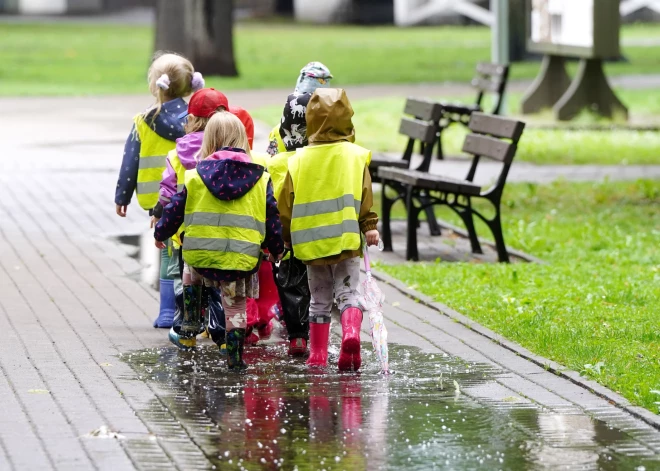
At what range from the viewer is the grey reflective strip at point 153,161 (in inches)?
314

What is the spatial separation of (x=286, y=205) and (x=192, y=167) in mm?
537

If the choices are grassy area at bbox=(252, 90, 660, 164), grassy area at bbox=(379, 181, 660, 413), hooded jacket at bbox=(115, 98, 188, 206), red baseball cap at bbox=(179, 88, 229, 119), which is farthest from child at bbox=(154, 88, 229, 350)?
grassy area at bbox=(252, 90, 660, 164)

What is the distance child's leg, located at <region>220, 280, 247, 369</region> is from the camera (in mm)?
6957

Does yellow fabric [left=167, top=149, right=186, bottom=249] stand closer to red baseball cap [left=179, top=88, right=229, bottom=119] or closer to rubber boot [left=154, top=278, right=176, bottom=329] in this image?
red baseball cap [left=179, top=88, right=229, bottom=119]

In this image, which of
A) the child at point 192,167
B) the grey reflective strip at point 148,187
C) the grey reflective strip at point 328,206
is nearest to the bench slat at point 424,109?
the grey reflective strip at point 148,187

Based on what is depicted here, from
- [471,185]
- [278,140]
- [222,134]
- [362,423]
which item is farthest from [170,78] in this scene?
[471,185]

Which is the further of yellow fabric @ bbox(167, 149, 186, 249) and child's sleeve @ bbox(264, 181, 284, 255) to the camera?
yellow fabric @ bbox(167, 149, 186, 249)

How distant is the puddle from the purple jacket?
2.81 feet

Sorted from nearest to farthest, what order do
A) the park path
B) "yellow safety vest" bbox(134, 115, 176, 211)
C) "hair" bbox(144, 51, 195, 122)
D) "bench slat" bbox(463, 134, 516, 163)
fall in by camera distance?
the park path < "hair" bbox(144, 51, 195, 122) < "yellow safety vest" bbox(134, 115, 176, 211) < "bench slat" bbox(463, 134, 516, 163)

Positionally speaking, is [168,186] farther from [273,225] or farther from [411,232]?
[411,232]

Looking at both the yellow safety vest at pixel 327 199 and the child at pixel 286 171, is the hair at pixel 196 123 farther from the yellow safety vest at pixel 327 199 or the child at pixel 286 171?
the yellow safety vest at pixel 327 199

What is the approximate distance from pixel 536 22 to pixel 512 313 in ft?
45.3

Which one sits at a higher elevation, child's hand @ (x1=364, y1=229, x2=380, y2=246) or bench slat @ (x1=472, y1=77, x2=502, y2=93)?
child's hand @ (x1=364, y1=229, x2=380, y2=246)

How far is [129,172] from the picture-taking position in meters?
7.99
